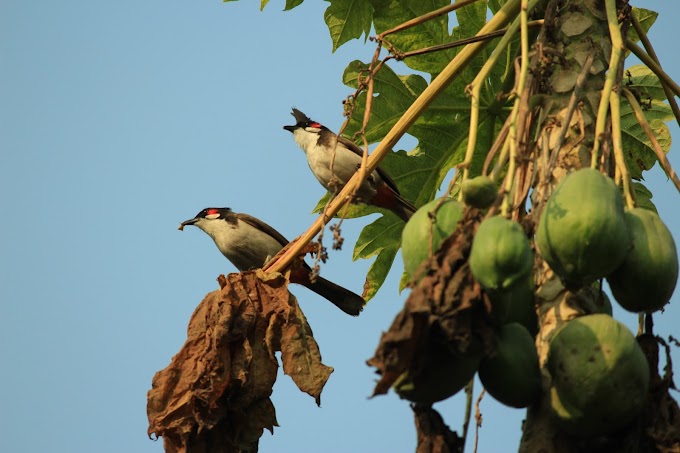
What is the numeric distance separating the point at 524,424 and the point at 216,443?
125 cm

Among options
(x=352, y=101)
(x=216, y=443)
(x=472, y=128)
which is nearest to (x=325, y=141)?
(x=352, y=101)

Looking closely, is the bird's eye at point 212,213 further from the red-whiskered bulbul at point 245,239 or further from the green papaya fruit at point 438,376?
the green papaya fruit at point 438,376

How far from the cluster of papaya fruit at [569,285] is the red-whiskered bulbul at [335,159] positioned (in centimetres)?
369

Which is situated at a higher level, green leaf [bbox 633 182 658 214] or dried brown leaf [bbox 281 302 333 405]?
green leaf [bbox 633 182 658 214]

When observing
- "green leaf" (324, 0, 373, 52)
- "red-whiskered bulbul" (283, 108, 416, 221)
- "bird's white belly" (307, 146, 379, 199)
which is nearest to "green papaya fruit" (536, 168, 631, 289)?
"green leaf" (324, 0, 373, 52)

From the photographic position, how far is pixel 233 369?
3.37 meters

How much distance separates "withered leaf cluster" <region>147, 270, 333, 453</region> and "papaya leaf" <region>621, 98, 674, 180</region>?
2.02 metres

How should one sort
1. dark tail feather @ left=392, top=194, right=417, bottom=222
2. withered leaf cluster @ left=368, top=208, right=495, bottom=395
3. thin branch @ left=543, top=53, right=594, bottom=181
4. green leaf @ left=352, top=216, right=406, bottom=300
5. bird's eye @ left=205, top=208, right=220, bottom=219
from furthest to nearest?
bird's eye @ left=205, top=208, right=220, bottom=219, dark tail feather @ left=392, top=194, right=417, bottom=222, green leaf @ left=352, top=216, right=406, bottom=300, thin branch @ left=543, top=53, right=594, bottom=181, withered leaf cluster @ left=368, top=208, right=495, bottom=395

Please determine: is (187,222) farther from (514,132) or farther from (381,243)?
(514,132)

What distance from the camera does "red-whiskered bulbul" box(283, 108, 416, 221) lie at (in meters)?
6.36

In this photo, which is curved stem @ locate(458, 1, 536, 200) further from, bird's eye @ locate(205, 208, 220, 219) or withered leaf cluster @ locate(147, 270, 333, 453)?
bird's eye @ locate(205, 208, 220, 219)

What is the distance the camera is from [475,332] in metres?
2.16

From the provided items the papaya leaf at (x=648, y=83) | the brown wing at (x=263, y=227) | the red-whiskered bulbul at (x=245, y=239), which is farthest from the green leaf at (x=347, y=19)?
the brown wing at (x=263, y=227)

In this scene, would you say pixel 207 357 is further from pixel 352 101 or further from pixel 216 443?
pixel 352 101
